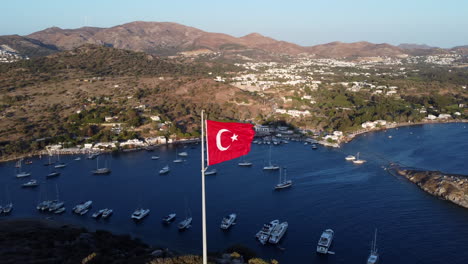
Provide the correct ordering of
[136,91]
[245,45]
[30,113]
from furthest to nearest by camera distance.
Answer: [245,45] < [136,91] < [30,113]

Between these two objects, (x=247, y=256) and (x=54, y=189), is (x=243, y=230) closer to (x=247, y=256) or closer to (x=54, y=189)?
(x=247, y=256)

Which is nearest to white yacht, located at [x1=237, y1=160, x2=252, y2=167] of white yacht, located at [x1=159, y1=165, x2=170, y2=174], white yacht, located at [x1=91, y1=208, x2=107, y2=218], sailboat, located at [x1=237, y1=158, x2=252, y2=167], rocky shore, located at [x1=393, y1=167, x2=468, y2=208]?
sailboat, located at [x1=237, y1=158, x2=252, y2=167]

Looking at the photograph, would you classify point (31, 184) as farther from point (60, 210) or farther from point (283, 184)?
point (283, 184)

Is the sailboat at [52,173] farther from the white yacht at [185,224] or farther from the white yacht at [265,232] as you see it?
the white yacht at [265,232]

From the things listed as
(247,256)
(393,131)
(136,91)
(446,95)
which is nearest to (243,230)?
(247,256)

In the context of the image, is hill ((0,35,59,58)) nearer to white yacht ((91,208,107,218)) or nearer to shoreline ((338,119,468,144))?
shoreline ((338,119,468,144))

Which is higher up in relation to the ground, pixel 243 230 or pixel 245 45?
pixel 245 45
